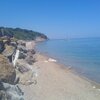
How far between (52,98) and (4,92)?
3998 mm

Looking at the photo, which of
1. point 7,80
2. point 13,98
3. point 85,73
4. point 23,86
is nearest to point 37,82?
point 23,86

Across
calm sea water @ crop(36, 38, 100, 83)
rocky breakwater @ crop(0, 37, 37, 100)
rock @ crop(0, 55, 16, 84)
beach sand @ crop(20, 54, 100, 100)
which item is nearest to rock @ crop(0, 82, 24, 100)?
rocky breakwater @ crop(0, 37, 37, 100)

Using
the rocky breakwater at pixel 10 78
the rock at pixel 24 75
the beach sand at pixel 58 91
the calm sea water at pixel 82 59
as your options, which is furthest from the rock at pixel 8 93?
the calm sea water at pixel 82 59

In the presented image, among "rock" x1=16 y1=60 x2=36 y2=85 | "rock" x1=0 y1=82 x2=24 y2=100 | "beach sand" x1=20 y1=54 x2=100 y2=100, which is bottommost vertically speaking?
"beach sand" x1=20 y1=54 x2=100 y2=100

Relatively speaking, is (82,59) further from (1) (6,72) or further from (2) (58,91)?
(1) (6,72)

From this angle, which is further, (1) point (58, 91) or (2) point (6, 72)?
(1) point (58, 91)

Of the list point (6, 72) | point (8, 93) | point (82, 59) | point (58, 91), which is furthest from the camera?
point (82, 59)

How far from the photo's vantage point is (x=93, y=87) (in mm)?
20047

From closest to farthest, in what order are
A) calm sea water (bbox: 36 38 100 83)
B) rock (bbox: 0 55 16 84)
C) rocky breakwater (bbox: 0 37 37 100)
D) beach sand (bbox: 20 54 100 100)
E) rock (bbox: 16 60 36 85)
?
rocky breakwater (bbox: 0 37 37 100) < rock (bbox: 0 55 16 84) < beach sand (bbox: 20 54 100 100) < rock (bbox: 16 60 36 85) < calm sea water (bbox: 36 38 100 83)

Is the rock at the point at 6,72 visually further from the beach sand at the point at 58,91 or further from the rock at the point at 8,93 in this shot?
the beach sand at the point at 58,91

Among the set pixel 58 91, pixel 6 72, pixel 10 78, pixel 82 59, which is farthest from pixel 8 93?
pixel 82 59

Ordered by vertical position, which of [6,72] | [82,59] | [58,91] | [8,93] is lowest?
[82,59]

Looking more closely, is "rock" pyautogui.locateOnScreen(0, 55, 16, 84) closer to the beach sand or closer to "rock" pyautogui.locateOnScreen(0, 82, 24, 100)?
"rock" pyautogui.locateOnScreen(0, 82, 24, 100)

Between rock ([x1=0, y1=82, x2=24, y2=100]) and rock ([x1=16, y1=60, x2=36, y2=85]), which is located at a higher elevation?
rock ([x1=0, y1=82, x2=24, y2=100])
